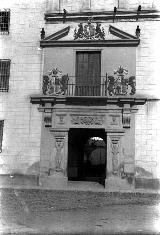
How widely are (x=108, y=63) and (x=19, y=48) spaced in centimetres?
482

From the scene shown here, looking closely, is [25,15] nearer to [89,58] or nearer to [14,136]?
[89,58]

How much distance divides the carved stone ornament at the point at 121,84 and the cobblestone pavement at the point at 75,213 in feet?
16.8

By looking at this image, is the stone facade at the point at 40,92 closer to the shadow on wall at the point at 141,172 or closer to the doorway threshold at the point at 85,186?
the shadow on wall at the point at 141,172

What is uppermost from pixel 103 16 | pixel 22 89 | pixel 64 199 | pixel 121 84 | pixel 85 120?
pixel 103 16

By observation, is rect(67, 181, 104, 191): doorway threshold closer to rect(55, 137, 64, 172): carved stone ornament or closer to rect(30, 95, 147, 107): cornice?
rect(55, 137, 64, 172): carved stone ornament

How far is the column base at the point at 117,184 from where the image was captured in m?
18.2

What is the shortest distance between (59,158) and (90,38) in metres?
6.31

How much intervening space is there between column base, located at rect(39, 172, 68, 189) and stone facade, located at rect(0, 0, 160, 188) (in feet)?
0.45

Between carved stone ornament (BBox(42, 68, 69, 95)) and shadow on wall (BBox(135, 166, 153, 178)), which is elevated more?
carved stone ornament (BBox(42, 68, 69, 95))

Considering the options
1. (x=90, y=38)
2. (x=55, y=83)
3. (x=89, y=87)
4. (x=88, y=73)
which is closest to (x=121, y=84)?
(x=89, y=87)

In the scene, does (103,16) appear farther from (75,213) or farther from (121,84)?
(75,213)

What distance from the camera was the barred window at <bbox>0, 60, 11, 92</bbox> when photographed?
20156 millimetres

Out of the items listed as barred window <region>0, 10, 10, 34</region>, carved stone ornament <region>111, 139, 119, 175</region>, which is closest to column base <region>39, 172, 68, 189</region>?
carved stone ornament <region>111, 139, 119, 175</region>

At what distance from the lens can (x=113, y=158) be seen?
1862cm
